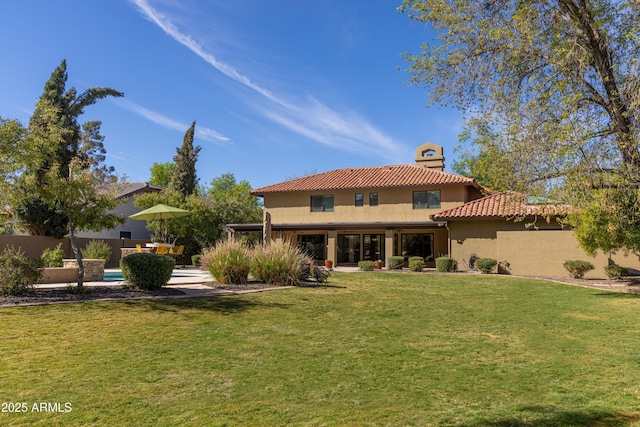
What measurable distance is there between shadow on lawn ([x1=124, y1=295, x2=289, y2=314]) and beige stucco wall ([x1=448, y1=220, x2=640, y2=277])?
16932 mm

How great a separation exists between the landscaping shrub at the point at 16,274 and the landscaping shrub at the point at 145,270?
199 centimetres

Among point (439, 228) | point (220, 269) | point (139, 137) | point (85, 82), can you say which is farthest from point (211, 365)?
point (85, 82)

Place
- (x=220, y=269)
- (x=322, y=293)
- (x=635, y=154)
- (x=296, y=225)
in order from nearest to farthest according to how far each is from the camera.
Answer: (x=635, y=154) < (x=322, y=293) < (x=220, y=269) < (x=296, y=225)

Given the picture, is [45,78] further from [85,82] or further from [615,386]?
[615,386]

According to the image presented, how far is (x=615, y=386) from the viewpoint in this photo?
16.5 ft

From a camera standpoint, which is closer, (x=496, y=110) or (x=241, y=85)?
(x=496, y=110)

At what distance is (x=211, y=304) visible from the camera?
31.6ft

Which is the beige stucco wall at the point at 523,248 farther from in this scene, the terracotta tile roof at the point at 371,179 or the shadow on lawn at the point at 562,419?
the shadow on lawn at the point at 562,419

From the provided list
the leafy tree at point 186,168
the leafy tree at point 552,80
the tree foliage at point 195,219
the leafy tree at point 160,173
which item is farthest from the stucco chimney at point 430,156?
the leafy tree at point 160,173

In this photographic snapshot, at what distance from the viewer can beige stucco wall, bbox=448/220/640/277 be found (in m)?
21.4

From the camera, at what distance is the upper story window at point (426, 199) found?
28.0m

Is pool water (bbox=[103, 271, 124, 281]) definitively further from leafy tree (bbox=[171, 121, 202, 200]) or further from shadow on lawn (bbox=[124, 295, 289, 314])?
leafy tree (bbox=[171, 121, 202, 200])

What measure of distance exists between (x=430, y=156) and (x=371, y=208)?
7.38 m

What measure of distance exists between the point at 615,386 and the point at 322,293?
7868 mm
